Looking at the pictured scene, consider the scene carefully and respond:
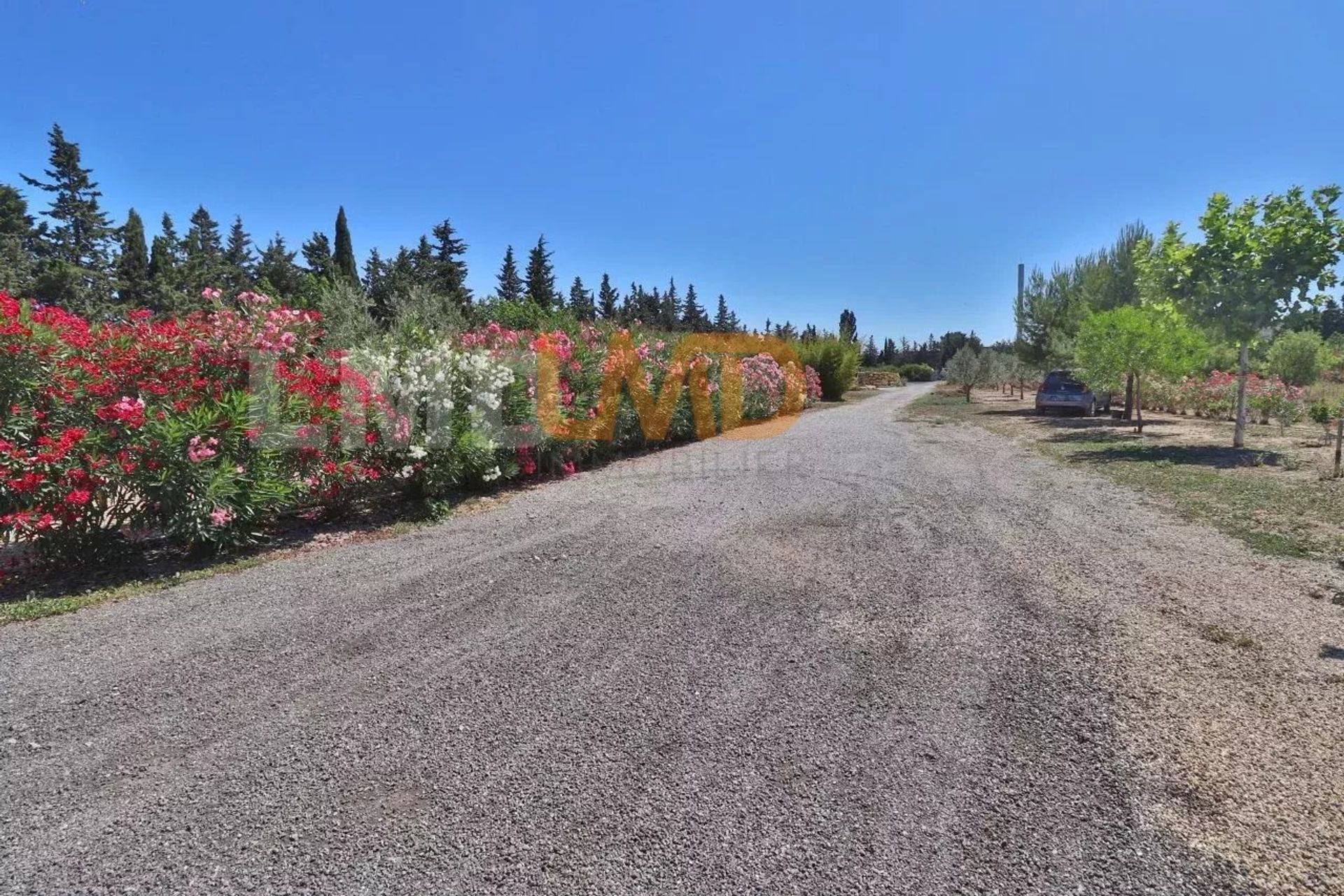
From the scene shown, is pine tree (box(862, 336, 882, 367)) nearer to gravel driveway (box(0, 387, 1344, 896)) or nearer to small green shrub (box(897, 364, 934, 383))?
small green shrub (box(897, 364, 934, 383))

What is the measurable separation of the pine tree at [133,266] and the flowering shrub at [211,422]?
37.7 m

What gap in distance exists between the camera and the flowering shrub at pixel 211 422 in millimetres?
3740

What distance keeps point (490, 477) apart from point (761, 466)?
3.66 meters

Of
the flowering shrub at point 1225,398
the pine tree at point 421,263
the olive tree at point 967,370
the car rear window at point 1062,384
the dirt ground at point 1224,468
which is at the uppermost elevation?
the pine tree at point 421,263

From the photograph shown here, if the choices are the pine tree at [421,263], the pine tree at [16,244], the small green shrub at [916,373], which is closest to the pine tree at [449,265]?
the pine tree at [421,263]

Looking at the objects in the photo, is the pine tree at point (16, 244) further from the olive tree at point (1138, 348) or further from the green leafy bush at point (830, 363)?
the olive tree at point (1138, 348)

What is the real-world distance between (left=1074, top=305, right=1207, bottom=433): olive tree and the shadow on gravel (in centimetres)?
300

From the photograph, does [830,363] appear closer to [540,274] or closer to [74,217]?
[540,274]

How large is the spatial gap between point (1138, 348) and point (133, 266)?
47.1 m

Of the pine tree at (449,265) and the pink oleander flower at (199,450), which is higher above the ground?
the pine tree at (449,265)

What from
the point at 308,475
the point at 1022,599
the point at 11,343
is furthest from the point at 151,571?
the point at 1022,599

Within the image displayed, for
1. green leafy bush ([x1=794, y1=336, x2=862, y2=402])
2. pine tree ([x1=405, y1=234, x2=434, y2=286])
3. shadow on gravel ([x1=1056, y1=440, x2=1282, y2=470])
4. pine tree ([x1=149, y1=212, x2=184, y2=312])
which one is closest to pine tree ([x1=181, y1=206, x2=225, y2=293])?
pine tree ([x1=149, y1=212, x2=184, y2=312])

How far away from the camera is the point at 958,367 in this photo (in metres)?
26.7

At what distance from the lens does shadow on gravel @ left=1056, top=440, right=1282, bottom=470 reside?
8.06m
